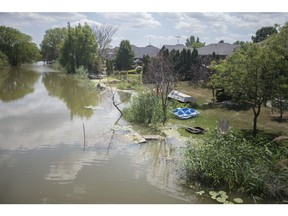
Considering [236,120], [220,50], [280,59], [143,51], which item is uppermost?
[143,51]

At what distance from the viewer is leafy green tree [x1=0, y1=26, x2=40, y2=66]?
2642 cm

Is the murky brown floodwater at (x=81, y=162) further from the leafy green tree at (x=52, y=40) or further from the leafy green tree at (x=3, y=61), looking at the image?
the leafy green tree at (x=52, y=40)

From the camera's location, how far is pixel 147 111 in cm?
1404

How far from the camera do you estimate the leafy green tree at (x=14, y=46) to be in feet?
86.7

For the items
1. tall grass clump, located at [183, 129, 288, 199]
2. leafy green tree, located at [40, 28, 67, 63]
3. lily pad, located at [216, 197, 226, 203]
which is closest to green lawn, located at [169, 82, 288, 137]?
tall grass clump, located at [183, 129, 288, 199]

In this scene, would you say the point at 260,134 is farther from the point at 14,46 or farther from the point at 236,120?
the point at 14,46

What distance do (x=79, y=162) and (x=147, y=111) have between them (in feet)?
17.3

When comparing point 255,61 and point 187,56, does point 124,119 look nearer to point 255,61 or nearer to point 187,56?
point 255,61

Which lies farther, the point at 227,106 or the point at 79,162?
the point at 227,106

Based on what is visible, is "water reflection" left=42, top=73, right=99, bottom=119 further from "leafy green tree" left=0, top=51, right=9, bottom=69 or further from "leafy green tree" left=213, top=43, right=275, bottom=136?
"leafy green tree" left=213, top=43, right=275, bottom=136

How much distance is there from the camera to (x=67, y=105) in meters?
18.6

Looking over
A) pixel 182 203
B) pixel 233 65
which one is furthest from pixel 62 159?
pixel 233 65

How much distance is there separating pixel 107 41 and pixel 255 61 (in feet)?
121

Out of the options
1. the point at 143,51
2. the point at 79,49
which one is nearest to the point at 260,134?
the point at 79,49
